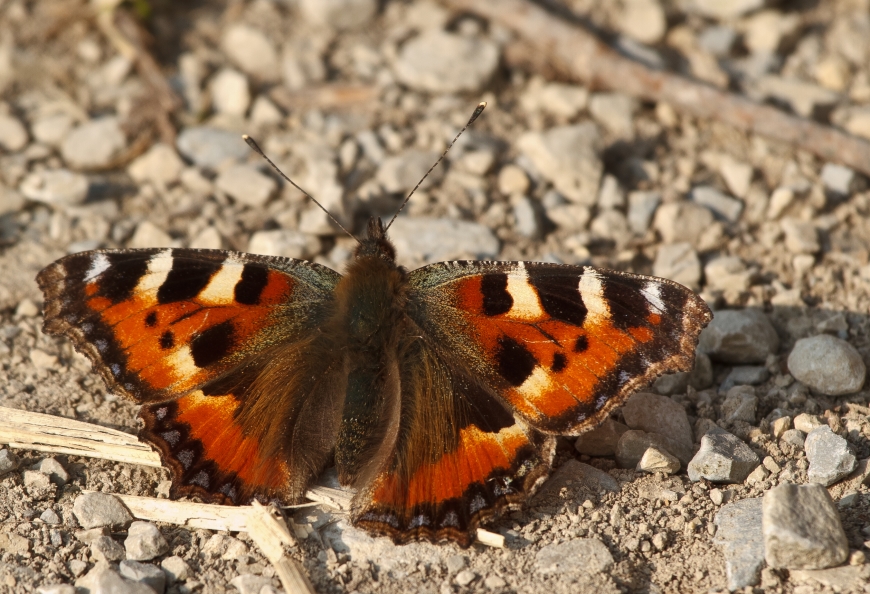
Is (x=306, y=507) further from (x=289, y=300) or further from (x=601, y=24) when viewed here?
(x=601, y=24)

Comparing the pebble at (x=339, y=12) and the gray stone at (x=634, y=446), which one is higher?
the pebble at (x=339, y=12)

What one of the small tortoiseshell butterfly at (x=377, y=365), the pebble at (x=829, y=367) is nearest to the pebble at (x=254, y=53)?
the small tortoiseshell butterfly at (x=377, y=365)

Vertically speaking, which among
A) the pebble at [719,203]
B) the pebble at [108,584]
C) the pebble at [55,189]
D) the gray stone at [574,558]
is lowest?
the pebble at [108,584]

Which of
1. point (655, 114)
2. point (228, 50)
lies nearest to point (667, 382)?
point (655, 114)

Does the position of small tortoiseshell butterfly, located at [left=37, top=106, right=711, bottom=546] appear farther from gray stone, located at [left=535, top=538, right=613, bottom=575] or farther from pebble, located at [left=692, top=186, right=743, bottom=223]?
pebble, located at [left=692, top=186, right=743, bottom=223]

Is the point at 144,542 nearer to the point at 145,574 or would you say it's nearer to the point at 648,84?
the point at 145,574

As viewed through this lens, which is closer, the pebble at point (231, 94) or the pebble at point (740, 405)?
the pebble at point (740, 405)

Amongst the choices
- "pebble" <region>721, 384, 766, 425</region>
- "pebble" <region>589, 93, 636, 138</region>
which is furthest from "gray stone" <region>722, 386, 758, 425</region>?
"pebble" <region>589, 93, 636, 138</region>

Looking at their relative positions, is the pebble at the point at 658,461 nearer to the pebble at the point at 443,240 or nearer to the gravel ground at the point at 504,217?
the gravel ground at the point at 504,217
